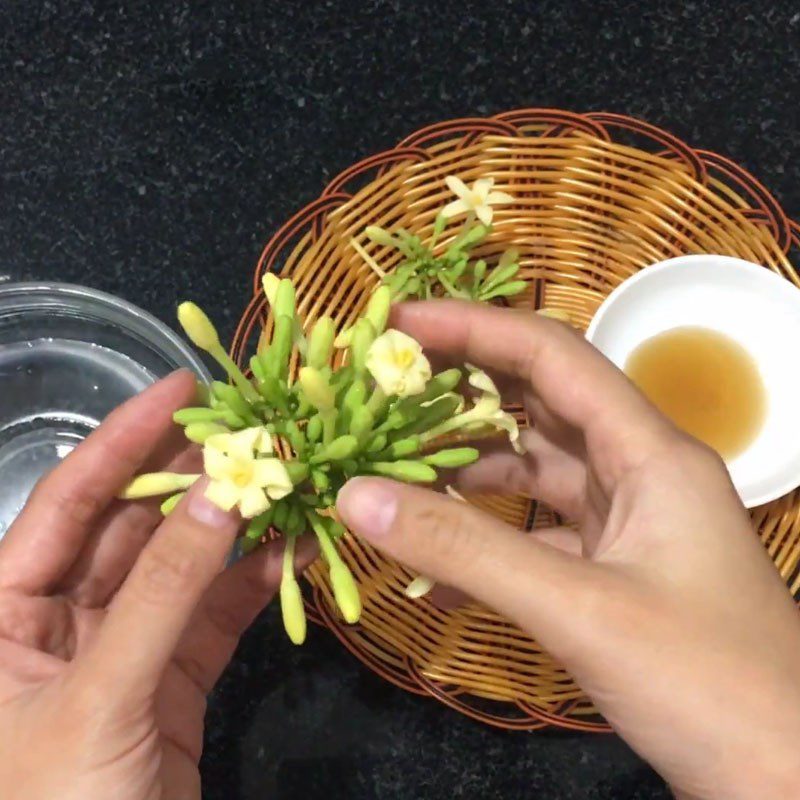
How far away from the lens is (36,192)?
826 mm

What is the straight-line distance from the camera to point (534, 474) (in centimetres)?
69

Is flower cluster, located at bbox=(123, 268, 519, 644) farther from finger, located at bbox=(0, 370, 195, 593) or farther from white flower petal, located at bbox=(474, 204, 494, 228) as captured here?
white flower petal, located at bbox=(474, 204, 494, 228)

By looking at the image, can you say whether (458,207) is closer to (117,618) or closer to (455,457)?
(455,457)

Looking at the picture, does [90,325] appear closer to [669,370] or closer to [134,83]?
[134,83]

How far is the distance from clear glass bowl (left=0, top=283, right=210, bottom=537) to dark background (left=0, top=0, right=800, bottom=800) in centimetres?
4

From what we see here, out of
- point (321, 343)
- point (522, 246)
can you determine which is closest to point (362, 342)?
point (321, 343)

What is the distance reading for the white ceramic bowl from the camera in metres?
0.75

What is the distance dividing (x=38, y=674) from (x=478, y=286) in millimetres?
439

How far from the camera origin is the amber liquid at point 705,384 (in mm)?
779

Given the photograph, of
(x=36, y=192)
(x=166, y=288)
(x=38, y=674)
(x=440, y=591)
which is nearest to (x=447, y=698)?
(x=440, y=591)

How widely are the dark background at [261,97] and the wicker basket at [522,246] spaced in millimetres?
74

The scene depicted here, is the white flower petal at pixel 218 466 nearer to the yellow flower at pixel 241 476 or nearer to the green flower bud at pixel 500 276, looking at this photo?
the yellow flower at pixel 241 476

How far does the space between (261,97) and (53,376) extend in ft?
1.11

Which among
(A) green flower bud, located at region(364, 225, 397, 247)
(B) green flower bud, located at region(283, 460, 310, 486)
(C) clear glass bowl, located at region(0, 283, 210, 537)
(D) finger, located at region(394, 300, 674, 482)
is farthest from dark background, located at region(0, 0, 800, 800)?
(B) green flower bud, located at region(283, 460, 310, 486)
